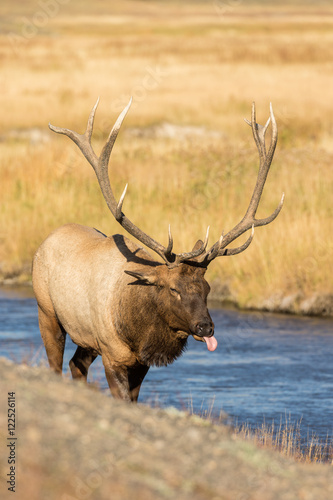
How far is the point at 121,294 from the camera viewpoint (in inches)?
312

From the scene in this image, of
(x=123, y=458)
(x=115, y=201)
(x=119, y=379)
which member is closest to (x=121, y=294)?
(x=119, y=379)

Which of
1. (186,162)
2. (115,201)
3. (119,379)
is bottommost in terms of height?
(186,162)

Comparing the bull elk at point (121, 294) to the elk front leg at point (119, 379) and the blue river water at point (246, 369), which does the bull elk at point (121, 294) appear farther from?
the blue river water at point (246, 369)

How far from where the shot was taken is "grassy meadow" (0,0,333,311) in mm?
14297

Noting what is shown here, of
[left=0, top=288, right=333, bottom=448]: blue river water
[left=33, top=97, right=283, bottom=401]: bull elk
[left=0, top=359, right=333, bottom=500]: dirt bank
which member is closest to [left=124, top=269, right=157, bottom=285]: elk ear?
[left=33, top=97, right=283, bottom=401]: bull elk

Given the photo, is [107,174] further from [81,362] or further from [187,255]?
[81,362]

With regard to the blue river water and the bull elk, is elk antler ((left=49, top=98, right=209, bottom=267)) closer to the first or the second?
the bull elk

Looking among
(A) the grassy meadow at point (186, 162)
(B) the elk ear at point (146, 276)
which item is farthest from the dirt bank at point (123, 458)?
(A) the grassy meadow at point (186, 162)

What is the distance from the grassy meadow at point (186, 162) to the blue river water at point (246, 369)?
97cm

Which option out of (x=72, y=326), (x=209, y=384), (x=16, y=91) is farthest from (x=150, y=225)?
(x=16, y=91)

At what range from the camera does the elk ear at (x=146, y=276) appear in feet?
25.0

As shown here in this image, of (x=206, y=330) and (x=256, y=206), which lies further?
(x=256, y=206)

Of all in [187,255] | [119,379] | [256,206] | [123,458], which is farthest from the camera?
[256,206]

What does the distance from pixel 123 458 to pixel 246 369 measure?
6.55 m
